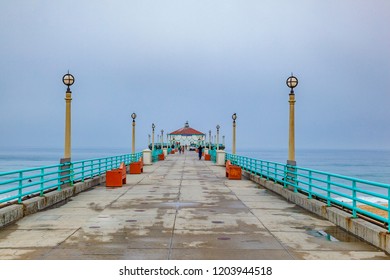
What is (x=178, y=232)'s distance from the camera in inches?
370

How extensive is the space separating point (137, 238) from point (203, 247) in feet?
5.05

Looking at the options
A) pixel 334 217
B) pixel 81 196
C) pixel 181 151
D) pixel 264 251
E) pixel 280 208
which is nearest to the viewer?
pixel 264 251

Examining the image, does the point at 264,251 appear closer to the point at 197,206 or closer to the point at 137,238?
the point at 137,238

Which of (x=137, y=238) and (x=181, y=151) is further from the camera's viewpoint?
(x=181, y=151)

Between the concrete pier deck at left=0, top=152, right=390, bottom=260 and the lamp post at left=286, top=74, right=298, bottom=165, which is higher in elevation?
the lamp post at left=286, top=74, right=298, bottom=165

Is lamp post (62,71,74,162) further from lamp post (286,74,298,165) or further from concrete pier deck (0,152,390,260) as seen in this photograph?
lamp post (286,74,298,165)

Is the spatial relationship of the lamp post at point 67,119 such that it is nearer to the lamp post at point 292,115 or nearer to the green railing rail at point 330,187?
the green railing rail at point 330,187

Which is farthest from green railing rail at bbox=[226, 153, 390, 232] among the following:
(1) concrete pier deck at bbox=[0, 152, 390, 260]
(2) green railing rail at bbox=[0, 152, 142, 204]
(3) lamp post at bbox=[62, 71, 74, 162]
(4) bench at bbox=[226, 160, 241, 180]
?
(3) lamp post at bbox=[62, 71, 74, 162]

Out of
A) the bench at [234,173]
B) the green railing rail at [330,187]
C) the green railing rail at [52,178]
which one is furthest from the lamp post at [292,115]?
the green railing rail at [52,178]

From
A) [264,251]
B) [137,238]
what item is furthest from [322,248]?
[137,238]

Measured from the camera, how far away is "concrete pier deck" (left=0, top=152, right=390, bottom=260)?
24.8 feet

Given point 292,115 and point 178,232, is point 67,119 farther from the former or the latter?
point 178,232
